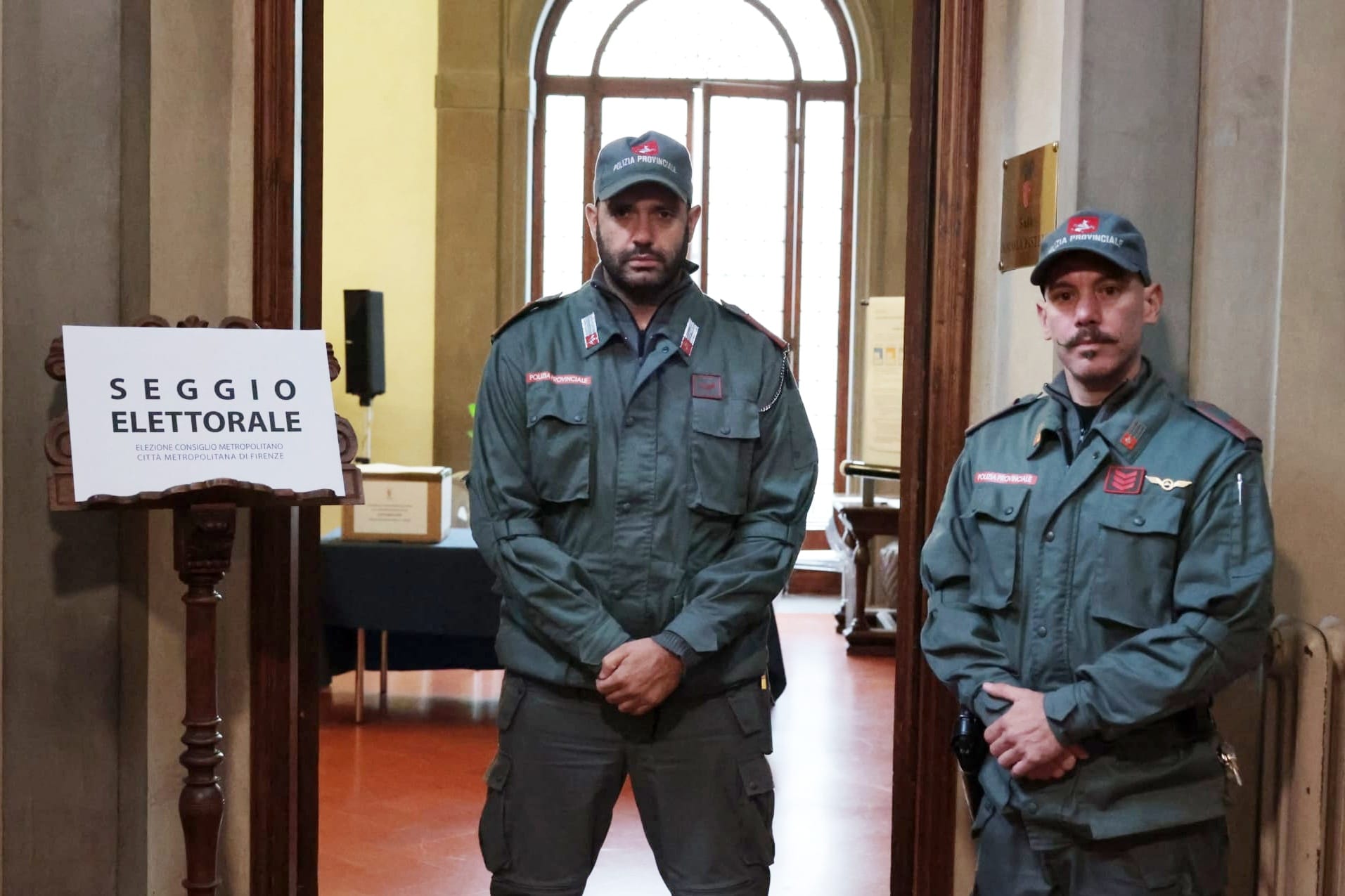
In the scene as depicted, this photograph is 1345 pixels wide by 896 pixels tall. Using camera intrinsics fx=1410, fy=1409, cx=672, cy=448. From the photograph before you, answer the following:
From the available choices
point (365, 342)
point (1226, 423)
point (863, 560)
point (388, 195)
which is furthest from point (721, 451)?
point (388, 195)

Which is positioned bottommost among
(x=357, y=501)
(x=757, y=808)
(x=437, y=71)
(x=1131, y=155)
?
(x=757, y=808)

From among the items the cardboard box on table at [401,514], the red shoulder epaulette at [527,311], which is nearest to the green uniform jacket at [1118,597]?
the red shoulder epaulette at [527,311]

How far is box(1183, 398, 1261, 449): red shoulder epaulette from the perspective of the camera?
2.31 metres

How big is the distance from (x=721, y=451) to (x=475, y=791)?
2641mm

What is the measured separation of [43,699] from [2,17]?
4.48 feet

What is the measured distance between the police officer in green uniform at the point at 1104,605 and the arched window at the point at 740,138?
7.07 meters

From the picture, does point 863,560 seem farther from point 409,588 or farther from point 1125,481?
point 1125,481

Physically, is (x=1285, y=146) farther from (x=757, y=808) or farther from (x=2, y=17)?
(x=2, y=17)

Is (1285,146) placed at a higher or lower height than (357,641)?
higher

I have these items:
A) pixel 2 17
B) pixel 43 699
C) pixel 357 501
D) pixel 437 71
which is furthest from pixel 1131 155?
pixel 437 71

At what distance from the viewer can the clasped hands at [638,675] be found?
97.3 inches

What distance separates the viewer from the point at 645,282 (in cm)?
266

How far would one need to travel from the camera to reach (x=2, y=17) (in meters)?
2.78

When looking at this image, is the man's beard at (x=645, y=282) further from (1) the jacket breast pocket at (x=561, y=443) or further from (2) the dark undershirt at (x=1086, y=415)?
(2) the dark undershirt at (x=1086, y=415)
